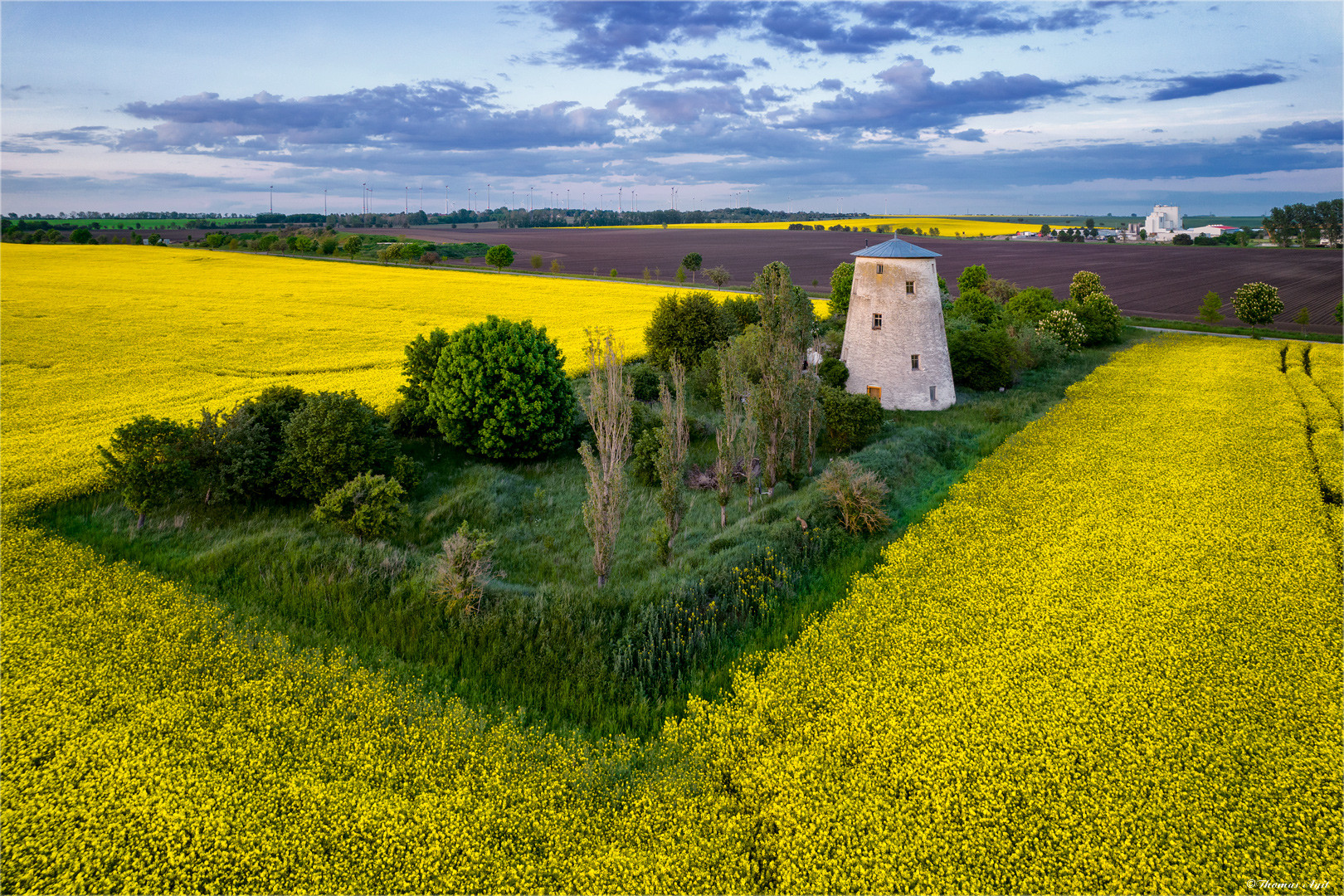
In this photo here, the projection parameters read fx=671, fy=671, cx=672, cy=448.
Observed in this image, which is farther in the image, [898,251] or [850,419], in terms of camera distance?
[898,251]

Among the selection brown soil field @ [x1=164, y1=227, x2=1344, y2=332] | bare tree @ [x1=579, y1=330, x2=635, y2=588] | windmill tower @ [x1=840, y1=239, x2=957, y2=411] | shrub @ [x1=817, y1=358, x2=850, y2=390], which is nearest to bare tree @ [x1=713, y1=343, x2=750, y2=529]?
bare tree @ [x1=579, y1=330, x2=635, y2=588]

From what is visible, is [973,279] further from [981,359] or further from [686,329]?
[686,329]

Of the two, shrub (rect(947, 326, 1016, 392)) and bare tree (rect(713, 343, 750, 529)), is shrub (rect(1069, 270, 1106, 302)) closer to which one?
shrub (rect(947, 326, 1016, 392))

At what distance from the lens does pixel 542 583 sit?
628 inches

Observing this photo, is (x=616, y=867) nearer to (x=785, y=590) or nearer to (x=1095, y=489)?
(x=785, y=590)

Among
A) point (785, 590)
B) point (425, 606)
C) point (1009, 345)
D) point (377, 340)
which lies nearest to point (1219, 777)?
point (785, 590)

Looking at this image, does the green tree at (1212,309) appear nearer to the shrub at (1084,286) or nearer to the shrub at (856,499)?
the shrub at (1084,286)

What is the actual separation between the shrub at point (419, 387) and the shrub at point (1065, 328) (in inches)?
1582

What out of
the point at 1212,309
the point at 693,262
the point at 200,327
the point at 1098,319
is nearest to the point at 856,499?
the point at 200,327

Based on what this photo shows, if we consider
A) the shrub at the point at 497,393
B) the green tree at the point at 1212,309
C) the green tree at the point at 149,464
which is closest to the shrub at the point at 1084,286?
the green tree at the point at 1212,309

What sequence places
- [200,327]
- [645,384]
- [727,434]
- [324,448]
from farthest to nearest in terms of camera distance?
[200,327], [645,384], [727,434], [324,448]

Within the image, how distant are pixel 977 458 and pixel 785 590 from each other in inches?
530

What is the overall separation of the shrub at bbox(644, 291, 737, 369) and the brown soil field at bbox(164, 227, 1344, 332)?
43.6 m

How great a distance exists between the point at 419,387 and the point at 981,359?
94.9 feet
